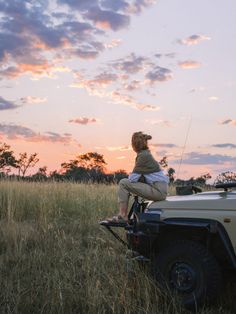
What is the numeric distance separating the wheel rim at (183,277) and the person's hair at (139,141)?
1.98 m

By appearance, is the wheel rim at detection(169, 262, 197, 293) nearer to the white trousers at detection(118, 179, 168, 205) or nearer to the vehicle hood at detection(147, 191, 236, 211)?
the vehicle hood at detection(147, 191, 236, 211)

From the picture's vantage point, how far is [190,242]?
536 centimetres

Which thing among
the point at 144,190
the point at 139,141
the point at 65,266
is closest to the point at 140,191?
the point at 144,190

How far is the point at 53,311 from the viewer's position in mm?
5199

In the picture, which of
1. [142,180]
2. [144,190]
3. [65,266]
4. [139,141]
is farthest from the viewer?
[65,266]

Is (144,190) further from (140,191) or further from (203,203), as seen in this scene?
(203,203)

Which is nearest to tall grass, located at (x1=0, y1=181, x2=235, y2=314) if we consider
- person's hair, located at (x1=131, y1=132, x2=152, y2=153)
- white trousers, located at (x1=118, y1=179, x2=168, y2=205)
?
white trousers, located at (x1=118, y1=179, x2=168, y2=205)

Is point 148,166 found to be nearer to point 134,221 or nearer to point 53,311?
point 134,221

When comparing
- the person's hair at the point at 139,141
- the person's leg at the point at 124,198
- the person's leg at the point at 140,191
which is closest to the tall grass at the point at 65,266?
the person's leg at the point at 124,198

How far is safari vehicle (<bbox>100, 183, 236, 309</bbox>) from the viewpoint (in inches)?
202

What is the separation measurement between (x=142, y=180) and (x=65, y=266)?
150 cm

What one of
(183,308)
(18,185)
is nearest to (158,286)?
(183,308)

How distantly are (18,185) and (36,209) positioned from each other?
1.71m

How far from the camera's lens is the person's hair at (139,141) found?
6.89 m
